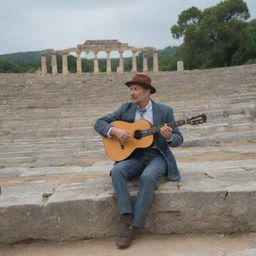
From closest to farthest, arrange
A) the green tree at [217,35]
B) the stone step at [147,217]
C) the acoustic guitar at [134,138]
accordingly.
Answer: the stone step at [147,217]
the acoustic guitar at [134,138]
the green tree at [217,35]

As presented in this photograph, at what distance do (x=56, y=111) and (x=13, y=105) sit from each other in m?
2.85

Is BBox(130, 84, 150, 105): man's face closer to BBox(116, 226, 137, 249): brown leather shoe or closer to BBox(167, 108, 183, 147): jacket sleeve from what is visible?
BBox(167, 108, 183, 147): jacket sleeve

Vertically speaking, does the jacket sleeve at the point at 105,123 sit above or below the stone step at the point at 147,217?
above

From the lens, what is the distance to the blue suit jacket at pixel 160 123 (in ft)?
12.0

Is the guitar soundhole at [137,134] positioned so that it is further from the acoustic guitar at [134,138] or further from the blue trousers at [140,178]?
the blue trousers at [140,178]

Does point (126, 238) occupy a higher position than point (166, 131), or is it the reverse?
point (166, 131)

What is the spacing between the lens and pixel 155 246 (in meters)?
3.06

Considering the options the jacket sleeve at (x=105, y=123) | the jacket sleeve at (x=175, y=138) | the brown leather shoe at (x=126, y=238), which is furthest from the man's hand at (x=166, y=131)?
the brown leather shoe at (x=126, y=238)


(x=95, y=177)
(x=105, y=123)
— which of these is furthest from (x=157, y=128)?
(x=95, y=177)

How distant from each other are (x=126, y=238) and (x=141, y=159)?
36.7 inches

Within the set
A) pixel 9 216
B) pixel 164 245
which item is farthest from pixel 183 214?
pixel 9 216

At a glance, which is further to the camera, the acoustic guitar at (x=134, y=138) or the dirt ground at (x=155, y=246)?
the acoustic guitar at (x=134, y=138)

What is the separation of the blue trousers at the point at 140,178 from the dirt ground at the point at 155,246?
10.0 inches

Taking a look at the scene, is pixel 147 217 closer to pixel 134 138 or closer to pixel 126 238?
pixel 126 238
